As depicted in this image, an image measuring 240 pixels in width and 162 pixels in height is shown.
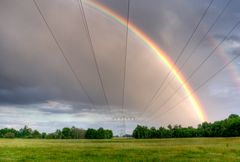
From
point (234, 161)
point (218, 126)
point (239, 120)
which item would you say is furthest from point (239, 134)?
point (234, 161)

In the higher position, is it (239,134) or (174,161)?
(239,134)

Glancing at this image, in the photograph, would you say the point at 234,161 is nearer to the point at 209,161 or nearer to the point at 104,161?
the point at 209,161

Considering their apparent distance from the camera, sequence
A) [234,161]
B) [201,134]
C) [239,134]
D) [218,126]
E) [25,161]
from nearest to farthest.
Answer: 1. [234,161]
2. [25,161]
3. [239,134]
4. [218,126]
5. [201,134]

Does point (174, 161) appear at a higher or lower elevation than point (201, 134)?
lower

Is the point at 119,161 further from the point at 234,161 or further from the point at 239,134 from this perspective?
the point at 239,134

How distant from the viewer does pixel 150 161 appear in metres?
28.7

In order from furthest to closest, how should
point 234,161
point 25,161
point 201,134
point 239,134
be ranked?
1. point 201,134
2. point 239,134
3. point 25,161
4. point 234,161

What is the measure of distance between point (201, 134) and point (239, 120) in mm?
51022

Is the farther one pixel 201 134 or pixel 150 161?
pixel 201 134

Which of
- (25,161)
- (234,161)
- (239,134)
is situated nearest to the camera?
(234,161)

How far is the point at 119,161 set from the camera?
94.5 feet

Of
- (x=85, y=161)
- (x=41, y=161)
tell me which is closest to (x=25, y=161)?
(x=41, y=161)

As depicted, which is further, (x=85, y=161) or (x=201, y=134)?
(x=201, y=134)

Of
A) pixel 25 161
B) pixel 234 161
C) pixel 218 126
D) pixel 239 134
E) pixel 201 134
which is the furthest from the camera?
pixel 201 134
